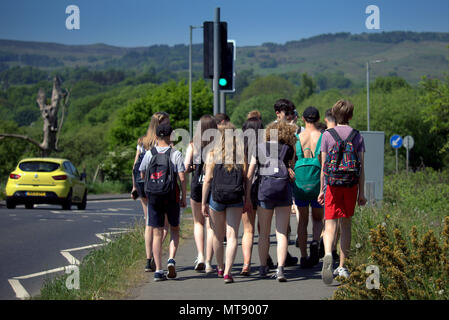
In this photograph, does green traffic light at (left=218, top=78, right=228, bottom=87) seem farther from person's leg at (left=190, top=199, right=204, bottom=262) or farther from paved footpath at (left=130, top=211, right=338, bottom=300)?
paved footpath at (left=130, top=211, right=338, bottom=300)

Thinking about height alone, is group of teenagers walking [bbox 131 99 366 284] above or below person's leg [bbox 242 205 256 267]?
above

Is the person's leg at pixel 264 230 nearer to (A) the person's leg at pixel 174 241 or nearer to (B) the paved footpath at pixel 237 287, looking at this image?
(B) the paved footpath at pixel 237 287

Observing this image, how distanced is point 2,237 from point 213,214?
7344 millimetres

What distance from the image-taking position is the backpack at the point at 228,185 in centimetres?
771

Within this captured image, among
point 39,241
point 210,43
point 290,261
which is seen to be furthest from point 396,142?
point 290,261

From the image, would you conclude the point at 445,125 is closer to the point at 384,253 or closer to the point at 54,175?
the point at 54,175

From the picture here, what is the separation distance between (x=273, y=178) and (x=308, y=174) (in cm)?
69

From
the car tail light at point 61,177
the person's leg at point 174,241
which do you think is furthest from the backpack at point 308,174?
the car tail light at point 61,177

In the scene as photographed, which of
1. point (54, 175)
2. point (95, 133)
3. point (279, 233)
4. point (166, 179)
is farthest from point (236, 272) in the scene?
point (95, 133)

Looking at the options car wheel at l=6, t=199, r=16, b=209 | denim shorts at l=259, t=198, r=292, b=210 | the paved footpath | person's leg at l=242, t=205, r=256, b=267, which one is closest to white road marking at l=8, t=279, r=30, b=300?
the paved footpath

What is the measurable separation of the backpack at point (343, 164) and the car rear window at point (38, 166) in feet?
→ 50.6

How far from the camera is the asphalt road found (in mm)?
9102

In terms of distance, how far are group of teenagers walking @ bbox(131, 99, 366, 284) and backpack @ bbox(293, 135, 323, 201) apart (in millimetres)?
12

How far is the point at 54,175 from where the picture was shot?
2153 centimetres
